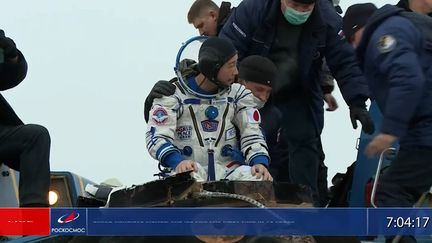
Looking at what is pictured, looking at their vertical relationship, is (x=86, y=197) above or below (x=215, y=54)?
below

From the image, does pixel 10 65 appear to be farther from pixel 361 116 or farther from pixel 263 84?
pixel 361 116

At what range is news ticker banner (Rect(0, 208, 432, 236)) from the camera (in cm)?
509

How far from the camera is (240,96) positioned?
6.48 m

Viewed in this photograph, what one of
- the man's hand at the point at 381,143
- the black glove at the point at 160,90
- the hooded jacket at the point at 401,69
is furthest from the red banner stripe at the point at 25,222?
the hooded jacket at the point at 401,69

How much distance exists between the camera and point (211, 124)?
20.7ft

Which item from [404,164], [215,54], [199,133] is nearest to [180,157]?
[199,133]

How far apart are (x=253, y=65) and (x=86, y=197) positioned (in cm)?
150

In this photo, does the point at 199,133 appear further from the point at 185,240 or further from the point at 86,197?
the point at 185,240

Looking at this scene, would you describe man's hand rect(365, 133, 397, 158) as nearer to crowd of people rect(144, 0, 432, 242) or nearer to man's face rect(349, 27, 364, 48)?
crowd of people rect(144, 0, 432, 242)

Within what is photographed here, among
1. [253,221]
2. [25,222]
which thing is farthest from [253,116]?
[25,222]

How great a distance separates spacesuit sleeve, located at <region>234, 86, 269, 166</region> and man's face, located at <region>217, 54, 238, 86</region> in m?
0.13

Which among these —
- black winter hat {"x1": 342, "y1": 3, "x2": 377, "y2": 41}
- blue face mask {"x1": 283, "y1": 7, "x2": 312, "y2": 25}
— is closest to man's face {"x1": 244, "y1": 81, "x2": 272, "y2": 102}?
blue face mask {"x1": 283, "y1": 7, "x2": 312, "y2": 25}

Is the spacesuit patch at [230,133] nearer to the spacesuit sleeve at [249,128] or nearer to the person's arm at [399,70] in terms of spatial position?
the spacesuit sleeve at [249,128]

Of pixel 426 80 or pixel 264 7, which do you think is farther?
pixel 264 7
